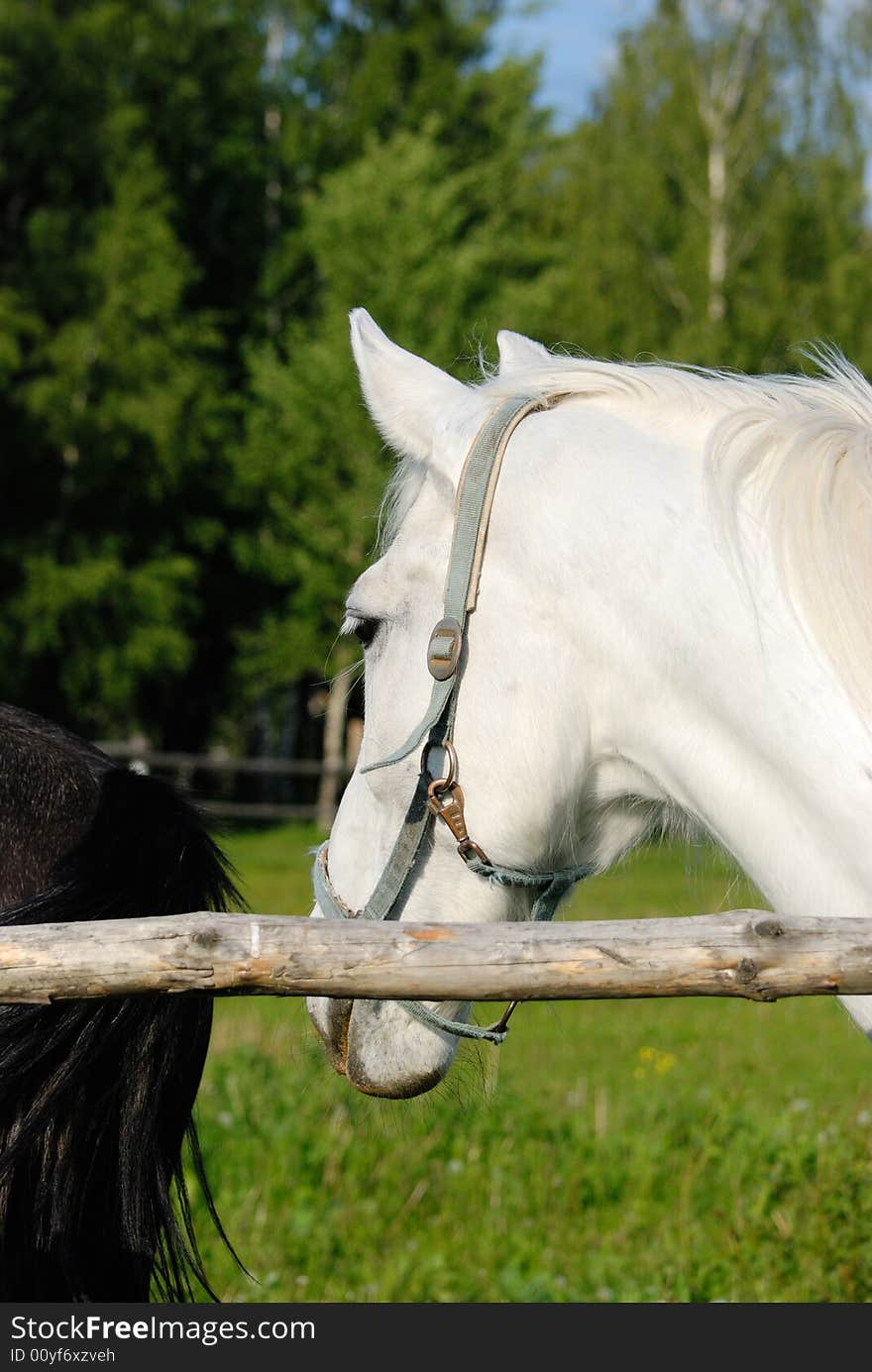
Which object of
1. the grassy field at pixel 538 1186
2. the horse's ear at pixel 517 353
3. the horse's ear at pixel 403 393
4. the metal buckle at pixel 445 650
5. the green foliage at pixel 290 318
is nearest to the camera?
the metal buckle at pixel 445 650

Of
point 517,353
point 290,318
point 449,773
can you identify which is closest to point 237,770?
point 290,318

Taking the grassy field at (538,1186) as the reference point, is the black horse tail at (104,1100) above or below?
above

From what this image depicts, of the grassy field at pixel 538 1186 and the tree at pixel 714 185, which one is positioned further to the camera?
the tree at pixel 714 185

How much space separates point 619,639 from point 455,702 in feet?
0.87

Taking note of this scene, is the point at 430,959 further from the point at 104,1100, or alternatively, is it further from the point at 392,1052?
the point at 104,1100

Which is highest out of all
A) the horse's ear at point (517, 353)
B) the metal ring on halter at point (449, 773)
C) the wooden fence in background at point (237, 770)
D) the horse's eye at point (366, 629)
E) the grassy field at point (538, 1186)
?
the horse's ear at point (517, 353)

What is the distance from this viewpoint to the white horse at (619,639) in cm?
178

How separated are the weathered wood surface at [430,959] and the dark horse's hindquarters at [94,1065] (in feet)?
1.75

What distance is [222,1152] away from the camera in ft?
16.3

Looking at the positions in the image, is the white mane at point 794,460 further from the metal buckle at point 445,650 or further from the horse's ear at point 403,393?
the metal buckle at point 445,650

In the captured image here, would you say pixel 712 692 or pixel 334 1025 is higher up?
pixel 712 692

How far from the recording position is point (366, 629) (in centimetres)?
220

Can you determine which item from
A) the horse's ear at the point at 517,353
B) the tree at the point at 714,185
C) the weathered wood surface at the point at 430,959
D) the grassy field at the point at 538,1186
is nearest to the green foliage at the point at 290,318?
the tree at the point at 714,185

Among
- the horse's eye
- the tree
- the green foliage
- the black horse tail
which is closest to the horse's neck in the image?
the horse's eye
